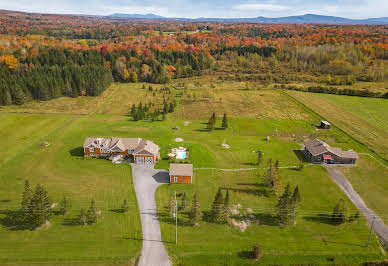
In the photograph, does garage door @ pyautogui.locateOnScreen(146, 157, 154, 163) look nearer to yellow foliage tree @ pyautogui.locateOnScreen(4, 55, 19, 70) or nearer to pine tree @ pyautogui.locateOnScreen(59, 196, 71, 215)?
pine tree @ pyautogui.locateOnScreen(59, 196, 71, 215)

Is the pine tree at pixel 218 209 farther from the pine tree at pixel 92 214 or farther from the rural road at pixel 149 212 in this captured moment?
the pine tree at pixel 92 214

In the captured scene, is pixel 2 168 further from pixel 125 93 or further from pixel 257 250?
pixel 125 93

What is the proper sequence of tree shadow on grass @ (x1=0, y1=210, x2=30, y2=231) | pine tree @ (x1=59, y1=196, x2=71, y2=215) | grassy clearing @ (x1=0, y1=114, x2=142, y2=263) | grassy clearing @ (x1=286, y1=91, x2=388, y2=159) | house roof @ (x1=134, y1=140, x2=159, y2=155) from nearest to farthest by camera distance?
grassy clearing @ (x1=0, y1=114, x2=142, y2=263)
tree shadow on grass @ (x1=0, y1=210, x2=30, y2=231)
pine tree @ (x1=59, y1=196, x2=71, y2=215)
house roof @ (x1=134, y1=140, x2=159, y2=155)
grassy clearing @ (x1=286, y1=91, x2=388, y2=159)

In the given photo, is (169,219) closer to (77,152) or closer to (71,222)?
(71,222)

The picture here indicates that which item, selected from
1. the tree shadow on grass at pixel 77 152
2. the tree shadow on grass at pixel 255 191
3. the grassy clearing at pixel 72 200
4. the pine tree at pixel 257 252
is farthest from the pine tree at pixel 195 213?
the tree shadow on grass at pixel 77 152

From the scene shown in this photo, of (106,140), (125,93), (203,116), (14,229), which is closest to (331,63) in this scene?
(203,116)

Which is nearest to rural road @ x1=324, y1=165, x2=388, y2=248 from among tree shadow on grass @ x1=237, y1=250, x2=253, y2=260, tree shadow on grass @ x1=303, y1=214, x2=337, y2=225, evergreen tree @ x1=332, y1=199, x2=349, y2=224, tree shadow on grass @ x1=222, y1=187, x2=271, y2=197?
evergreen tree @ x1=332, y1=199, x2=349, y2=224
